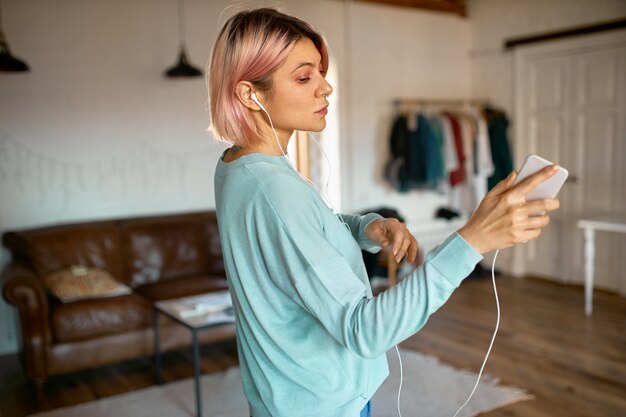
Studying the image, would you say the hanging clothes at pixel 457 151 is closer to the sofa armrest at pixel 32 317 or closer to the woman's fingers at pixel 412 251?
the sofa armrest at pixel 32 317

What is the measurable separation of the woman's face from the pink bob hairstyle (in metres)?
0.01

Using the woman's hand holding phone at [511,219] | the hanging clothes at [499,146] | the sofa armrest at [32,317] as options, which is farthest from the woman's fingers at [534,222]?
the hanging clothes at [499,146]

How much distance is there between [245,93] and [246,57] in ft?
0.19

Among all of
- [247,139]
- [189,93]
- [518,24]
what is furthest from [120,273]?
[518,24]

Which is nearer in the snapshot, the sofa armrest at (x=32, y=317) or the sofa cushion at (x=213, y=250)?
the sofa armrest at (x=32, y=317)

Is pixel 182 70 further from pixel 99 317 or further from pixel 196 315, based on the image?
pixel 196 315

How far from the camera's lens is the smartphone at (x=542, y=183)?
2.74 ft

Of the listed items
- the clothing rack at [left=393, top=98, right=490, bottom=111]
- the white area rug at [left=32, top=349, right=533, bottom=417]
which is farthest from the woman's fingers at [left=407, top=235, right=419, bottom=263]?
the clothing rack at [left=393, top=98, right=490, bottom=111]

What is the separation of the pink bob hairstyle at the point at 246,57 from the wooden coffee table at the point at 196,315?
6.79 ft

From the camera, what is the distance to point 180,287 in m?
4.01

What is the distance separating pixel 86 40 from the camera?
4.32m

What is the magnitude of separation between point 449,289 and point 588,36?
4998 millimetres

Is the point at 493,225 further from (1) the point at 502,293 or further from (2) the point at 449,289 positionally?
(1) the point at 502,293

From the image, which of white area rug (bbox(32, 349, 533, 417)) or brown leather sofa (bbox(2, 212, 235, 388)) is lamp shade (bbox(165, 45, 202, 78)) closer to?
brown leather sofa (bbox(2, 212, 235, 388))
